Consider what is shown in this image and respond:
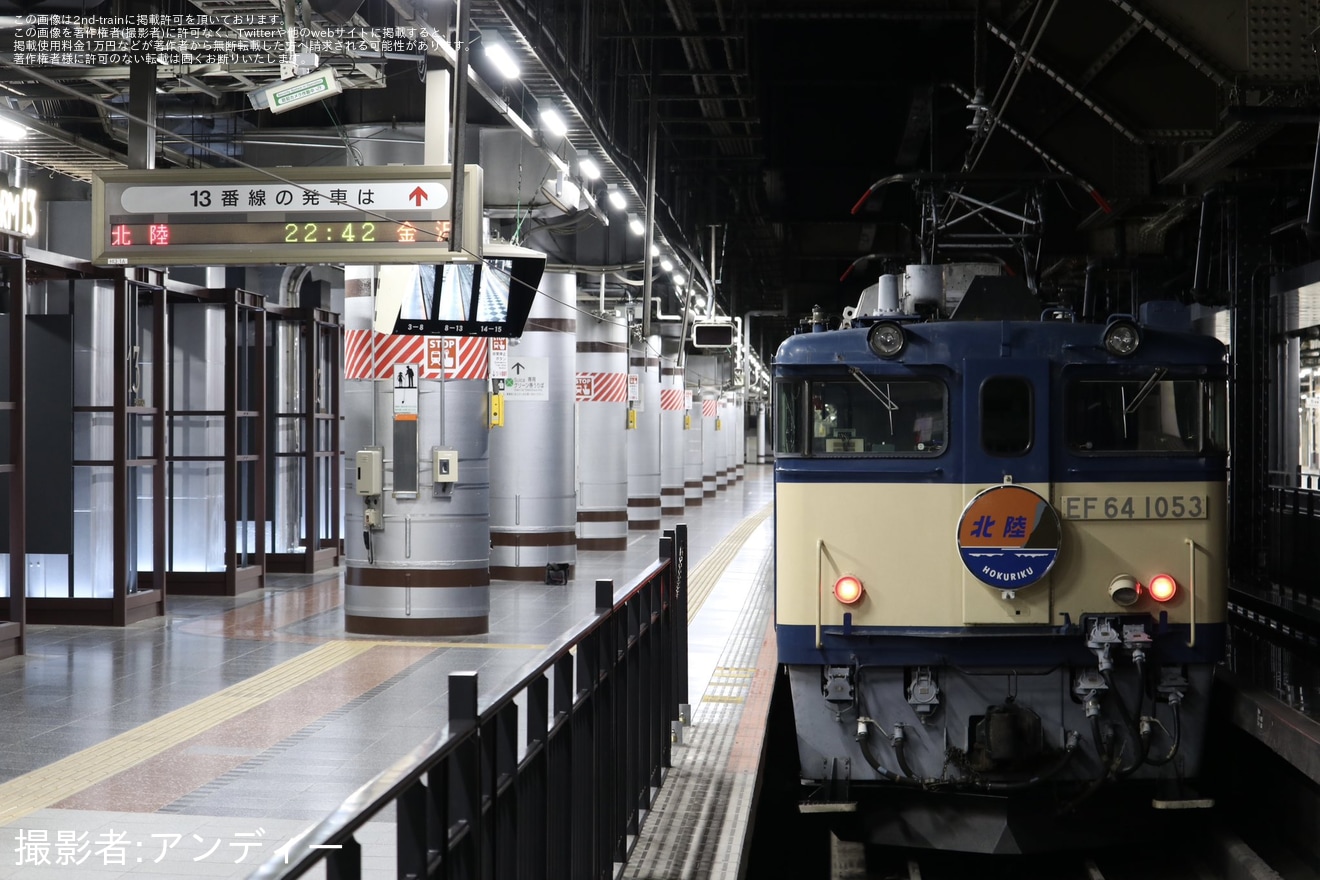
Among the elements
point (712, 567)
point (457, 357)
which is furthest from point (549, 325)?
point (457, 357)

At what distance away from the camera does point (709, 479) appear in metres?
46.0

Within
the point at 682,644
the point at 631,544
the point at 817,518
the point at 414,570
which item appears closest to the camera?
the point at 817,518

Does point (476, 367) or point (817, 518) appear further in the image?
point (476, 367)

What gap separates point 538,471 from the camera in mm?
18078

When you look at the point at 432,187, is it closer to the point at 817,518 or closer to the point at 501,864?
the point at 817,518

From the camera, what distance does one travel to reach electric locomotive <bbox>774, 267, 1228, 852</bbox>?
669cm

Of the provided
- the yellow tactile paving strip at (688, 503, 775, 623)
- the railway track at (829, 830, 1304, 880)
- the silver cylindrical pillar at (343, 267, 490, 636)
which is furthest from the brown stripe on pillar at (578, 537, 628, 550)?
the railway track at (829, 830, 1304, 880)

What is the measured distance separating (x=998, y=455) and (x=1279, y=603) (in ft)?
14.8

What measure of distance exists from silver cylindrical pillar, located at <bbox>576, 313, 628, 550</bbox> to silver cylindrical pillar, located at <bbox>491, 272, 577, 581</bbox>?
15.9 feet

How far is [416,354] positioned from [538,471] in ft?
20.1

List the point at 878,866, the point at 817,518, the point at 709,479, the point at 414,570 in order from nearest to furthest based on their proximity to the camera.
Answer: the point at 817,518
the point at 878,866
the point at 414,570
the point at 709,479

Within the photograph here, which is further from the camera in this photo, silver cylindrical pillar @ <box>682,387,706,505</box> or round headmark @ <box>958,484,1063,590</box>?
silver cylindrical pillar @ <box>682,387,706,505</box>

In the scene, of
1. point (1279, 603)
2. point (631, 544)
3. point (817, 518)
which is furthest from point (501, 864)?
point (631, 544)

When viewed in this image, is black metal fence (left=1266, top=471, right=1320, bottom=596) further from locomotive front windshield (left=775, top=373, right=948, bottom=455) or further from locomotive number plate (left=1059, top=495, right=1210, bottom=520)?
locomotive front windshield (left=775, top=373, right=948, bottom=455)
